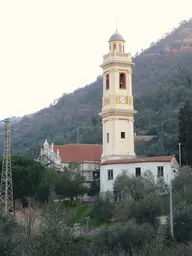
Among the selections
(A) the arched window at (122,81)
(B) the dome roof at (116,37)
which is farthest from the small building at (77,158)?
(B) the dome roof at (116,37)

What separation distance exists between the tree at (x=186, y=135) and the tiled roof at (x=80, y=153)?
14400 millimetres

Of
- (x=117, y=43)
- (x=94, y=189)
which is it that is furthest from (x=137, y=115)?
(x=117, y=43)

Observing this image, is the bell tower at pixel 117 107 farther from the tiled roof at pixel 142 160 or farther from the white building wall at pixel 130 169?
the white building wall at pixel 130 169

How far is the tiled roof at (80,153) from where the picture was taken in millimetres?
74000

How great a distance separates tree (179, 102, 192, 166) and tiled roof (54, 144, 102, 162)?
14.4 meters

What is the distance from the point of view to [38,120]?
629 feet

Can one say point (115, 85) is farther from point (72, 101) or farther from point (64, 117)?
point (72, 101)

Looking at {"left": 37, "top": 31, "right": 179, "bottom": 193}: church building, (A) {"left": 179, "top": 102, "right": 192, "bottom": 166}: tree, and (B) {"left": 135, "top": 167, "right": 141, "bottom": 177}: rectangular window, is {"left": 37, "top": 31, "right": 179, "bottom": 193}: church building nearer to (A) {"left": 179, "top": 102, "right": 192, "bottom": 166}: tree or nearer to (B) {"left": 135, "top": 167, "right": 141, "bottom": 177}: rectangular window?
(B) {"left": 135, "top": 167, "right": 141, "bottom": 177}: rectangular window

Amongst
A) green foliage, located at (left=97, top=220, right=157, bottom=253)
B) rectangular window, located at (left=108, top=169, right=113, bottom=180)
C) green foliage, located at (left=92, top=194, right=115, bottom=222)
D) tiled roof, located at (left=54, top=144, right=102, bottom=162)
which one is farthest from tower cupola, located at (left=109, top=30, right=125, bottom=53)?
green foliage, located at (left=97, top=220, right=157, bottom=253)

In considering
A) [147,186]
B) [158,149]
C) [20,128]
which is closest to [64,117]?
[20,128]

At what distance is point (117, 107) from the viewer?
64.6 meters

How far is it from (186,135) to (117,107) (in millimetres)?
7655

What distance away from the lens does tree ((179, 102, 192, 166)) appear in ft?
198

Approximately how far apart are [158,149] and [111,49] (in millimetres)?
23524
